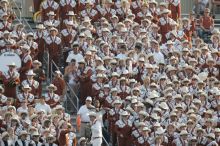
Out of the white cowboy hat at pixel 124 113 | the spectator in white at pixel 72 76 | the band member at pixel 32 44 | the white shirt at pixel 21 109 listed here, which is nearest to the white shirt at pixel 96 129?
the white cowboy hat at pixel 124 113

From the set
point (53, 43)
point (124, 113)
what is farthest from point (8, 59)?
point (124, 113)

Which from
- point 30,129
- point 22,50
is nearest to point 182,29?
point 22,50

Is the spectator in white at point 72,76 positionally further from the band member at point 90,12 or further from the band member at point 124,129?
the band member at point 90,12

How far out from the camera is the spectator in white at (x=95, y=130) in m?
35.9

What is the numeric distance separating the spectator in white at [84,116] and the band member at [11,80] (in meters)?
2.11

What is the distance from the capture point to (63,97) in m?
37.9

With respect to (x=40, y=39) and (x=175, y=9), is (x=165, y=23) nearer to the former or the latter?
(x=175, y=9)

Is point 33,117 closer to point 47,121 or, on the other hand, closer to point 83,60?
point 47,121

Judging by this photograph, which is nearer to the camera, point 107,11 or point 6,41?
point 6,41

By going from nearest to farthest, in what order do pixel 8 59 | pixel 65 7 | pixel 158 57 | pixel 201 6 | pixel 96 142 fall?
pixel 96 142, pixel 8 59, pixel 158 57, pixel 65 7, pixel 201 6

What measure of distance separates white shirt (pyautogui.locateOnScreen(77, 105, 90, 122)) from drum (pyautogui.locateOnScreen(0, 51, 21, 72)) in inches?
108

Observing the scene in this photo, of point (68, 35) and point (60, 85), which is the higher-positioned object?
point (68, 35)

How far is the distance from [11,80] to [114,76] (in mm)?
2892

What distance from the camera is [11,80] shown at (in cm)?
3781
